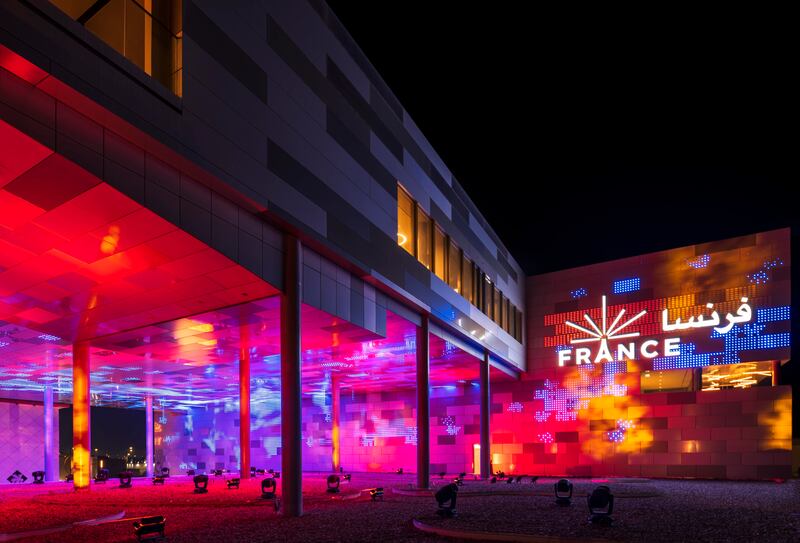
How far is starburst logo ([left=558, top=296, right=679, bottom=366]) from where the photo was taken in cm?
4000

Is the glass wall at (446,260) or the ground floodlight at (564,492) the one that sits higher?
the glass wall at (446,260)

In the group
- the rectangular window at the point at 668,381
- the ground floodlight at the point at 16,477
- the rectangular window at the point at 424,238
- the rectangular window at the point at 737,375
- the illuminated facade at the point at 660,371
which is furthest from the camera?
the ground floodlight at the point at 16,477

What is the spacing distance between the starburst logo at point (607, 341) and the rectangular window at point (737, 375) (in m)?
2.27

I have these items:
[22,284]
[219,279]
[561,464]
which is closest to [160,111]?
[219,279]

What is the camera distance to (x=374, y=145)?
24109 mm

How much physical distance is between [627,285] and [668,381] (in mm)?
6330

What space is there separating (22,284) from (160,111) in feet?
29.5

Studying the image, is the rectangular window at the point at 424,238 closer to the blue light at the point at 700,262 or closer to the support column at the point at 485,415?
the support column at the point at 485,415

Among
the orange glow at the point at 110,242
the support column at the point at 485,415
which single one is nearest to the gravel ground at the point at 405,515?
the orange glow at the point at 110,242

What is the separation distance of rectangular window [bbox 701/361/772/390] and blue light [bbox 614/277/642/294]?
6.28 meters

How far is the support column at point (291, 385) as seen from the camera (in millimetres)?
17625

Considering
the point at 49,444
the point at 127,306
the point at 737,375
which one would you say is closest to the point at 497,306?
the point at 737,375

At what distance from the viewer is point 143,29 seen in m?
14.2

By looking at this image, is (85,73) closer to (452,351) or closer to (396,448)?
(452,351)
